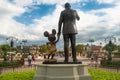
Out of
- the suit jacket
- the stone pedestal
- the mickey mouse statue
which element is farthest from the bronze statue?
the stone pedestal

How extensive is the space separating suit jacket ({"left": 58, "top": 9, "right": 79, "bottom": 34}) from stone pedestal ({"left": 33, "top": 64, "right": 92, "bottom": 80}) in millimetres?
1921

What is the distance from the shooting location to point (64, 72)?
1308cm

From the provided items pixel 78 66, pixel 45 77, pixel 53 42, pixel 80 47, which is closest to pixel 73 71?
pixel 78 66

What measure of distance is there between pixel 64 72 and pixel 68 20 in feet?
9.23

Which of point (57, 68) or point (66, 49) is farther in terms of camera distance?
point (66, 49)

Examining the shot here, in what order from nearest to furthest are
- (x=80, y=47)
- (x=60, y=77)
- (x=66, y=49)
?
1. (x=60, y=77)
2. (x=66, y=49)
3. (x=80, y=47)

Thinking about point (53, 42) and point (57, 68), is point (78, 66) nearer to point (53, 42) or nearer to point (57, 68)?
point (57, 68)

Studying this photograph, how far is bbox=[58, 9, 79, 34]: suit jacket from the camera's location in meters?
14.2

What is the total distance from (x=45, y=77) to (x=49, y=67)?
0.54m

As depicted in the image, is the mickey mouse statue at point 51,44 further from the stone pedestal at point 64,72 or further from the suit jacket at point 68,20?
the stone pedestal at point 64,72

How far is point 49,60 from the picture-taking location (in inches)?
563

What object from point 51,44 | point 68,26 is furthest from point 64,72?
point 68,26

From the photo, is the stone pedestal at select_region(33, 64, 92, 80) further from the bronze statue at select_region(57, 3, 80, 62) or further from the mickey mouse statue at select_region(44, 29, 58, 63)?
the mickey mouse statue at select_region(44, 29, 58, 63)

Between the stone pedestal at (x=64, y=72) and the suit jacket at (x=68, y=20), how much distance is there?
6.30ft
